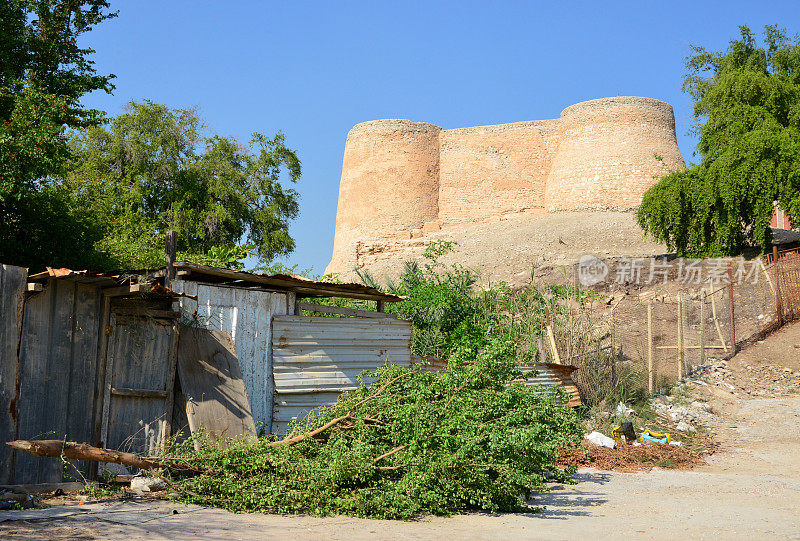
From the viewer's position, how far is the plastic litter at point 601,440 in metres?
9.33

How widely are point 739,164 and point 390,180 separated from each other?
2032 centimetres

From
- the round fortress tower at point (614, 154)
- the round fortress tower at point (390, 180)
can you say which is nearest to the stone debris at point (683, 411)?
the round fortress tower at point (614, 154)

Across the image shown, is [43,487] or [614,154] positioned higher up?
[614,154]

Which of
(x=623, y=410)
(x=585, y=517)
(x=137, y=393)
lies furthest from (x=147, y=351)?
(x=623, y=410)

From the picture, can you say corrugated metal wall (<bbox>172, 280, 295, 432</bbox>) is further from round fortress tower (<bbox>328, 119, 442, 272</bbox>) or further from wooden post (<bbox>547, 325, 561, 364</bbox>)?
round fortress tower (<bbox>328, 119, 442, 272</bbox>)

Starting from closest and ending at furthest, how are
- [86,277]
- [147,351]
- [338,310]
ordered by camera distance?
[86,277] → [147,351] → [338,310]

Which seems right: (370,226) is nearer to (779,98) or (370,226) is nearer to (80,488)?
(779,98)

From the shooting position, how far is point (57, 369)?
19.4ft

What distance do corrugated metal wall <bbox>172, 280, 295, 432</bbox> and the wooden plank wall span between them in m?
1.07

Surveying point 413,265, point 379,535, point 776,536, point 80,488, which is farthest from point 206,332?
point 413,265

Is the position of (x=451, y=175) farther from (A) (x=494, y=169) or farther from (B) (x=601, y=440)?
(B) (x=601, y=440)

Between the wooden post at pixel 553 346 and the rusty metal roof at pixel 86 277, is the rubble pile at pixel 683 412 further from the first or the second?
the rusty metal roof at pixel 86 277

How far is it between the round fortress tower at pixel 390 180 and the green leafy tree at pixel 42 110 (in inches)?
958

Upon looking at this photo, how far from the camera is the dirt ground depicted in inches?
176
